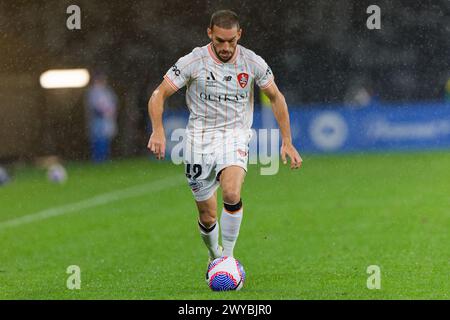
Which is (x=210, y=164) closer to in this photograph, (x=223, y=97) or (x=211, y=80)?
(x=223, y=97)

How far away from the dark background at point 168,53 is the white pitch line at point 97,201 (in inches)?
55.4

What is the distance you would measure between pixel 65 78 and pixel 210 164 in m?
11.9

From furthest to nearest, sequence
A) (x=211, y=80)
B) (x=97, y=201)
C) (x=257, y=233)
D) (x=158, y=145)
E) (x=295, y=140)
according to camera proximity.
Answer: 1. (x=295, y=140)
2. (x=97, y=201)
3. (x=257, y=233)
4. (x=211, y=80)
5. (x=158, y=145)

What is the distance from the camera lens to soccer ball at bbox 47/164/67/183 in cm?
1483

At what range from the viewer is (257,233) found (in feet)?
30.8

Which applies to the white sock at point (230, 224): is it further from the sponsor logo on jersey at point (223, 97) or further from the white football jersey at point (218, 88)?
the sponsor logo on jersey at point (223, 97)

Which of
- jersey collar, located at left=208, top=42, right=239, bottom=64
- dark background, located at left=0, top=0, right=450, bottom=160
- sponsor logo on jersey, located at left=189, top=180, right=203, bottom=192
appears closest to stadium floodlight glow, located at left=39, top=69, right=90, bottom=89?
dark background, located at left=0, top=0, right=450, bottom=160

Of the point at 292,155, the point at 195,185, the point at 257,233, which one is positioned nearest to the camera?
the point at 292,155

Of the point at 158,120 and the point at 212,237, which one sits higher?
the point at 158,120

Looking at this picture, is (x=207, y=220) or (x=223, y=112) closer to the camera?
(x=223, y=112)

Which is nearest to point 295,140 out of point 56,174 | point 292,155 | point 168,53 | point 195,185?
point 168,53

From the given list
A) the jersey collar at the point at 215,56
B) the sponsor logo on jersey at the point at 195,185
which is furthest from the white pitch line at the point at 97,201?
the jersey collar at the point at 215,56

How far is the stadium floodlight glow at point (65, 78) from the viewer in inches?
682

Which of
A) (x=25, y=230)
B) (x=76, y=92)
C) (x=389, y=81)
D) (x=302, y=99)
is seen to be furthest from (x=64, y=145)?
(x=25, y=230)
